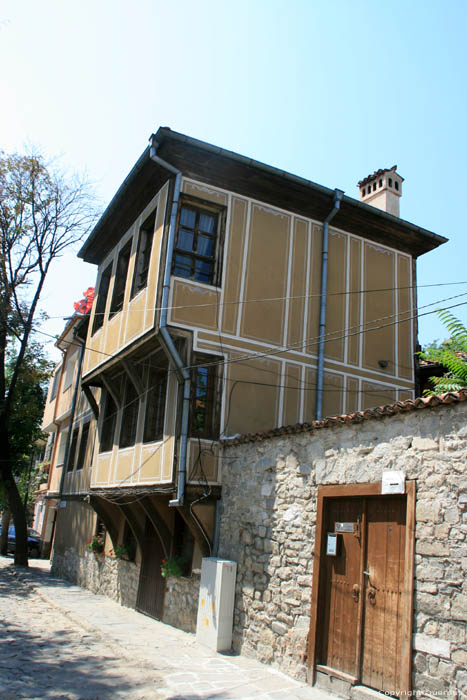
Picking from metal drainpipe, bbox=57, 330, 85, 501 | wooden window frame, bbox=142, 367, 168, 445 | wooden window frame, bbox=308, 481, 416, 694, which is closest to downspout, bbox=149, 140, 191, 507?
wooden window frame, bbox=142, 367, 168, 445

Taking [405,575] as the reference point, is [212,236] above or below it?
above

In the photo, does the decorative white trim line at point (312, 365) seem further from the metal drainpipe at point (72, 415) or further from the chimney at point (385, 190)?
the metal drainpipe at point (72, 415)

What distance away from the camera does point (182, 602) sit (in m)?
9.69

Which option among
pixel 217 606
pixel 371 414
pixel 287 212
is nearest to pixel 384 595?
pixel 371 414

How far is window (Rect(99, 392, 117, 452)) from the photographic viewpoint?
13391mm

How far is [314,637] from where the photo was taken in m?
6.62

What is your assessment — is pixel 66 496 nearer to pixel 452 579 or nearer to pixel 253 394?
pixel 253 394

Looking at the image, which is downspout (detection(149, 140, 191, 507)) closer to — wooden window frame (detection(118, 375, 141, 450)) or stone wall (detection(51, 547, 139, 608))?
wooden window frame (detection(118, 375, 141, 450))

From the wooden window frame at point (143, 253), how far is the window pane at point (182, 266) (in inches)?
56.4

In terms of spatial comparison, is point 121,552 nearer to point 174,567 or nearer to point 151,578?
point 151,578

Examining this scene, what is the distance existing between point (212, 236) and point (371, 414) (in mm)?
5380

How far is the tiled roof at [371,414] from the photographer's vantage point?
555 centimetres

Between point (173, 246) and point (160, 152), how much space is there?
1754mm

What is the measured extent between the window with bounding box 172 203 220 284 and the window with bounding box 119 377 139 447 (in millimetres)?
3145
